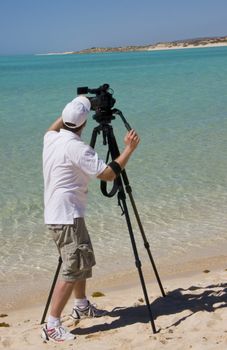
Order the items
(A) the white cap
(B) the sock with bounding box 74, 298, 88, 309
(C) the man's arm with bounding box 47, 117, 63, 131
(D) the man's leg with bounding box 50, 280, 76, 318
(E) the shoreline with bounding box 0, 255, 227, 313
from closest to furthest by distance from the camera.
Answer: (A) the white cap → (D) the man's leg with bounding box 50, 280, 76, 318 → (C) the man's arm with bounding box 47, 117, 63, 131 → (B) the sock with bounding box 74, 298, 88, 309 → (E) the shoreline with bounding box 0, 255, 227, 313

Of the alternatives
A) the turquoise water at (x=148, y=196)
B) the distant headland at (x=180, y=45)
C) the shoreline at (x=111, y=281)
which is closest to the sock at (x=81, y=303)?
the shoreline at (x=111, y=281)

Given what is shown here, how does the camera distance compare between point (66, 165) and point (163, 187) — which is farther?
point (163, 187)

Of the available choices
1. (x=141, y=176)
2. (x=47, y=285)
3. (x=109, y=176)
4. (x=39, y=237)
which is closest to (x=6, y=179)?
(x=141, y=176)

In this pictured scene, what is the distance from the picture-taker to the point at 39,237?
24.5 feet

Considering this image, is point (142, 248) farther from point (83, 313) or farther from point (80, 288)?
point (80, 288)

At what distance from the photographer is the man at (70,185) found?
154 inches

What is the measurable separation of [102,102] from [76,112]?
24cm

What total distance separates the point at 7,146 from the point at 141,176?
501 centimetres

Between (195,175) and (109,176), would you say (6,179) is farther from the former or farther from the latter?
(109,176)

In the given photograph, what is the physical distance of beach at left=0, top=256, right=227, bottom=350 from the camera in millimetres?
4070

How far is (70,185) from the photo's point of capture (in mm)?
4023

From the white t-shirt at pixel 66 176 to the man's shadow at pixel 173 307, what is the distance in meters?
1.01

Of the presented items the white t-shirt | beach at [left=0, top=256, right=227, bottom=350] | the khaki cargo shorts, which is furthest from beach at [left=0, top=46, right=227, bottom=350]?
the white t-shirt

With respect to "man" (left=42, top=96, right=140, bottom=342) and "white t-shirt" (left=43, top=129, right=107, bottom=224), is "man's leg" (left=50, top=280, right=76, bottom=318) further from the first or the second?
"white t-shirt" (left=43, top=129, right=107, bottom=224)
